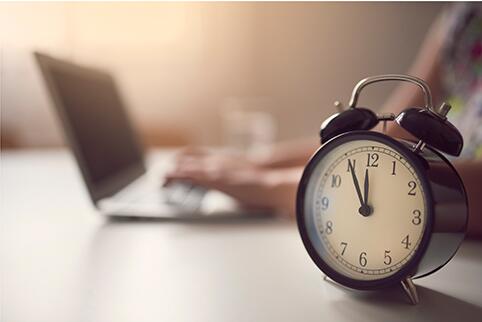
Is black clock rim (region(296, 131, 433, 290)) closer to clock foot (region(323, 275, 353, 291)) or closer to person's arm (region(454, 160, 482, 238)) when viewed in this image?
clock foot (region(323, 275, 353, 291))

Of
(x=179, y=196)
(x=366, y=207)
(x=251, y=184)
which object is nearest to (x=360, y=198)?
(x=366, y=207)

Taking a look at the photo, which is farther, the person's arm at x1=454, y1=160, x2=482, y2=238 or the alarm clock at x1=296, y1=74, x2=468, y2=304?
the person's arm at x1=454, y1=160, x2=482, y2=238

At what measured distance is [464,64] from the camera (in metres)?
1.05

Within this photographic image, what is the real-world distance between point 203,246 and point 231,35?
2.47 metres

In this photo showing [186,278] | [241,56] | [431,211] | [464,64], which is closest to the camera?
[431,211]

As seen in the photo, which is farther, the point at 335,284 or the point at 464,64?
the point at 464,64

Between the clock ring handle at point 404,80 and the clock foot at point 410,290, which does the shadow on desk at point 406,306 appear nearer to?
the clock foot at point 410,290

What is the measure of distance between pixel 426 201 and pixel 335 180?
3.6 inches

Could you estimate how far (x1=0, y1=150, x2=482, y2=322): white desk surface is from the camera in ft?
1.37

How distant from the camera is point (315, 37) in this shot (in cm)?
287

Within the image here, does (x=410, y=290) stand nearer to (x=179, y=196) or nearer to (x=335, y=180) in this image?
(x=335, y=180)

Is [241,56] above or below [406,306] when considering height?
below

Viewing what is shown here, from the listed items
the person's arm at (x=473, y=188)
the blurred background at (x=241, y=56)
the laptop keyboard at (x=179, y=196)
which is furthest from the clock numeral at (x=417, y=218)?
the blurred background at (x=241, y=56)

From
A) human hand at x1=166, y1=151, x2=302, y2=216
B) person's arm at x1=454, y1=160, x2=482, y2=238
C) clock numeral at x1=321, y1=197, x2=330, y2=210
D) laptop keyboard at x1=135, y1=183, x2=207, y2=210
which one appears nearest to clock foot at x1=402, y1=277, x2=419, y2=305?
clock numeral at x1=321, y1=197, x2=330, y2=210
